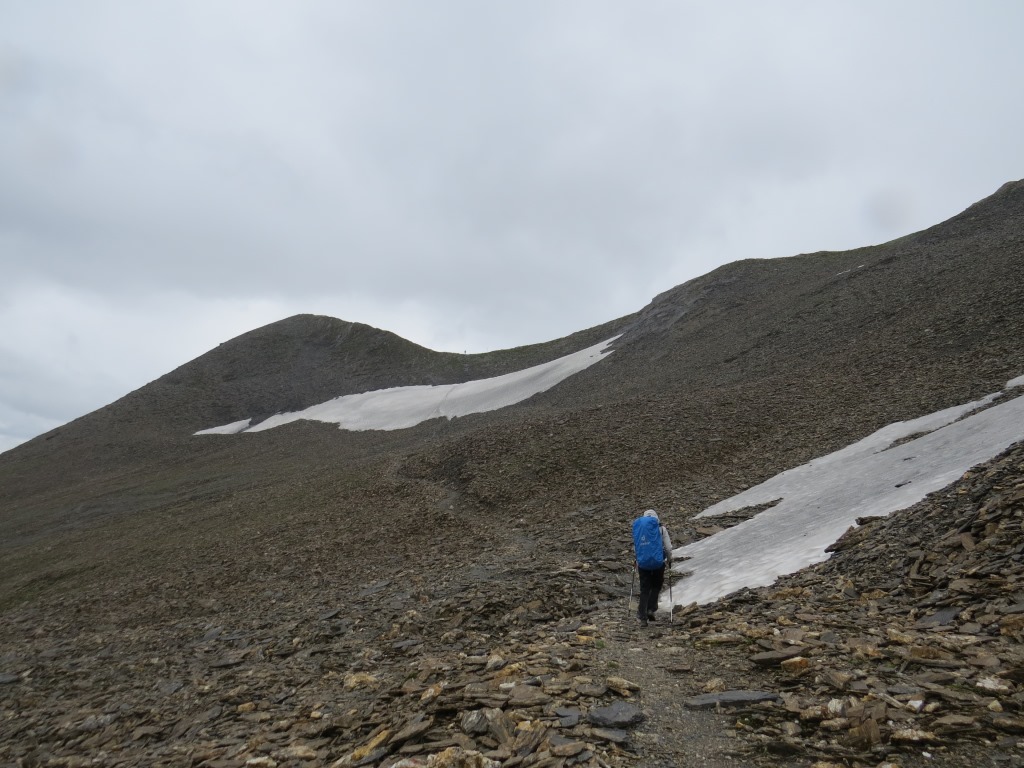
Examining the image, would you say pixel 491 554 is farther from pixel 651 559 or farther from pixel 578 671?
pixel 578 671

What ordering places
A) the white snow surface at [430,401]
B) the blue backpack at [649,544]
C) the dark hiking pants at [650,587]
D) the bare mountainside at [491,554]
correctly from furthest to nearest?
the white snow surface at [430,401]
the blue backpack at [649,544]
the dark hiking pants at [650,587]
the bare mountainside at [491,554]

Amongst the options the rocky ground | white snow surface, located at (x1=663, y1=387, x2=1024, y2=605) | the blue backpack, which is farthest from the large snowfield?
the blue backpack

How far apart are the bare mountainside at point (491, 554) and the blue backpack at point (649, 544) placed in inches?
47.9

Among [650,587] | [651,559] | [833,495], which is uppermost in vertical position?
[651,559]

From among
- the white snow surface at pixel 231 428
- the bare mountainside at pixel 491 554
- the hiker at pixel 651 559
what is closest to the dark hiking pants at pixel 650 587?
the hiker at pixel 651 559

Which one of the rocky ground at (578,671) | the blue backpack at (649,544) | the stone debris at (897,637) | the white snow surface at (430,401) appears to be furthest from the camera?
the white snow surface at (430,401)

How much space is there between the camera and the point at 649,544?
10.2 meters

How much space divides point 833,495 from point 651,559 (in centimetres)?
632

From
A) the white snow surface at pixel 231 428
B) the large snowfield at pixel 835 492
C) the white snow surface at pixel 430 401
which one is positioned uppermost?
the white snow surface at pixel 231 428

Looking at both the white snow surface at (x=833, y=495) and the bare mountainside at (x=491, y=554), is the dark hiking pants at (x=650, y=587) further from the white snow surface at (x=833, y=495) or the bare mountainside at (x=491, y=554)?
the white snow surface at (x=833, y=495)

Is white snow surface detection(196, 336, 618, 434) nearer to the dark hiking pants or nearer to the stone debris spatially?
the dark hiking pants

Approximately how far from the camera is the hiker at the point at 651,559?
9.96m

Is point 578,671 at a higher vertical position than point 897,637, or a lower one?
higher

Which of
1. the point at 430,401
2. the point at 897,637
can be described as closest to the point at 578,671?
the point at 897,637
